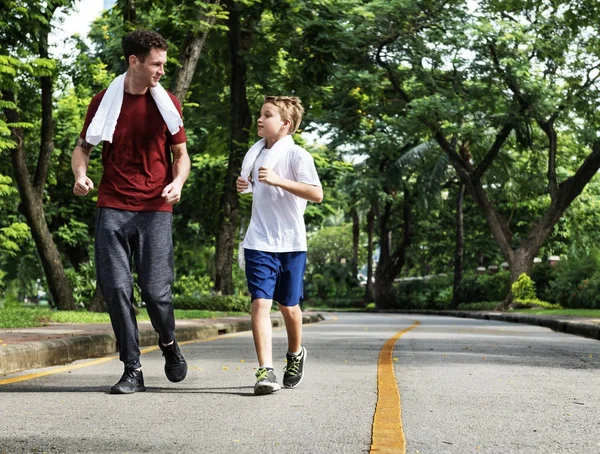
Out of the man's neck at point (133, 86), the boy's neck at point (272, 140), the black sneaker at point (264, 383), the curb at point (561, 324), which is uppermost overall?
the man's neck at point (133, 86)

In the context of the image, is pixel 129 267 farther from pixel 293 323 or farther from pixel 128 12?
pixel 128 12

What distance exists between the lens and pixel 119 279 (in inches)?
268

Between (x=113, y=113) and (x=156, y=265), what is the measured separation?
1033 mm

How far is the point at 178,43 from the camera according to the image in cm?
2031

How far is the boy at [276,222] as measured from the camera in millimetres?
6766

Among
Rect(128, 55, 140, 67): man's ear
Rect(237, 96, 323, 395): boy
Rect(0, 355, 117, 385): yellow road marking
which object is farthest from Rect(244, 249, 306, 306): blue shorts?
Rect(0, 355, 117, 385): yellow road marking

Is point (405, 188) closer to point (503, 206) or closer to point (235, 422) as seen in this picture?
point (503, 206)

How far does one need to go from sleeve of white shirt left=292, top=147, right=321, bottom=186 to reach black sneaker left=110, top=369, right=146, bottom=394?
167 centimetres

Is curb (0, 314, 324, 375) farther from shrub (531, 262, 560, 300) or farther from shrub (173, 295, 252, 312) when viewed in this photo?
shrub (531, 262, 560, 300)

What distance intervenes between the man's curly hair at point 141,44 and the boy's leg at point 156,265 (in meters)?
1.04

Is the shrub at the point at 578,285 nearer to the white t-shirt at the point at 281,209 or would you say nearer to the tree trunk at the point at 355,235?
the tree trunk at the point at 355,235

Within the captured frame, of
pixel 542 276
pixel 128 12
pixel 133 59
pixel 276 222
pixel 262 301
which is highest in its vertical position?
pixel 128 12

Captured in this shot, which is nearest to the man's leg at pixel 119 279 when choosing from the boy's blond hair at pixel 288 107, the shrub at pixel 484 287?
the boy's blond hair at pixel 288 107

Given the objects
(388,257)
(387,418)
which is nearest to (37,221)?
(387,418)
